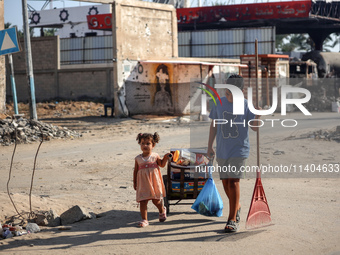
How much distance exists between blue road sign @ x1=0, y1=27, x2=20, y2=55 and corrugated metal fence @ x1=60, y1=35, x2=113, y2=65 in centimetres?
1953

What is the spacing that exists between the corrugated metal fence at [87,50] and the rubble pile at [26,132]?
18.3m

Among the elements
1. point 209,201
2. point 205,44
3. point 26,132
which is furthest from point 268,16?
point 209,201

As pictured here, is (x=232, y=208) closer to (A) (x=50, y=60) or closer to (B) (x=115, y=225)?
(B) (x=115, y=225)

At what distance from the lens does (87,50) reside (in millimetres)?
33844

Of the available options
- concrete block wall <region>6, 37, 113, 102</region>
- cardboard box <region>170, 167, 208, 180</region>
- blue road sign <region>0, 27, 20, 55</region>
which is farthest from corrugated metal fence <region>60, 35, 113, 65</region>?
cardboard box <region>170, 167, 208, 180</region>

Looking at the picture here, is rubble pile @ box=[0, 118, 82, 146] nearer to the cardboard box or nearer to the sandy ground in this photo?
the sandy ground

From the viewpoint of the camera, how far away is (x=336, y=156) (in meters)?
11.5

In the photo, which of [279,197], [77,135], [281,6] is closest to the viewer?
[279,197]

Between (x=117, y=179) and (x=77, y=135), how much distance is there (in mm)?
7034

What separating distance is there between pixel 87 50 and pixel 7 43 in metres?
20.3

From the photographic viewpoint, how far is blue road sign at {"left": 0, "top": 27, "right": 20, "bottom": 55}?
535 inches

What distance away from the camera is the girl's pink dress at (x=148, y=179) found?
591 centimetres

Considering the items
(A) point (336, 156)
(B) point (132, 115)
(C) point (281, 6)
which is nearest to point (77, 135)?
(B) point (132, 115)

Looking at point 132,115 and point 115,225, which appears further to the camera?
point 132,115
